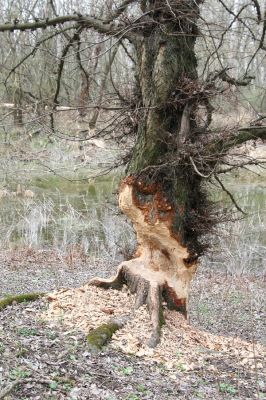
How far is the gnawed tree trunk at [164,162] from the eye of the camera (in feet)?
20.8

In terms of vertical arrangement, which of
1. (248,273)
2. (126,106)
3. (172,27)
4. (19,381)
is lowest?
(248,273)

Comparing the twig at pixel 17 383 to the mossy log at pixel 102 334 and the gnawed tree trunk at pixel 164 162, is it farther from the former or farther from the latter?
the gnawed tree trunk at pixel 164 162

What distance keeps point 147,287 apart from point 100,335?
3.78ft

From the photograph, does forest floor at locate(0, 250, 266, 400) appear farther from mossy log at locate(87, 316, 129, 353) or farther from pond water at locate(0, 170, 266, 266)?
pond water at locate(0, 170, 266, 266)

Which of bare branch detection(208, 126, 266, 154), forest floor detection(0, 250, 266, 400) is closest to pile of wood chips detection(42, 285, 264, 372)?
forest floor detection(0, 250, 266, 400)

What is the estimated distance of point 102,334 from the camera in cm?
562

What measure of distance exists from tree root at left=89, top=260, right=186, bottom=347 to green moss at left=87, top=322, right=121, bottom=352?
0.53m

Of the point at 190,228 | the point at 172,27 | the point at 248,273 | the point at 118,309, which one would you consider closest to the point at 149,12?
the point at 172,27

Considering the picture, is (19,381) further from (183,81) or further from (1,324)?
(183,81)

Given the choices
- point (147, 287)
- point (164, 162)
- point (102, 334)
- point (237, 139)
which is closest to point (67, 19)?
point (164, 162)

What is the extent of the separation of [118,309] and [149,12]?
3.38 m

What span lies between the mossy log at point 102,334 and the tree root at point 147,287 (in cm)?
→ 44

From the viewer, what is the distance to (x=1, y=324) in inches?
222

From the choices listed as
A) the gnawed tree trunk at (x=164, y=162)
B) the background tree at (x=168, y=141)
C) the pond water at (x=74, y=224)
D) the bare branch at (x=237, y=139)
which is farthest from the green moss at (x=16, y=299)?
the pond water at (x=74, y=224)
